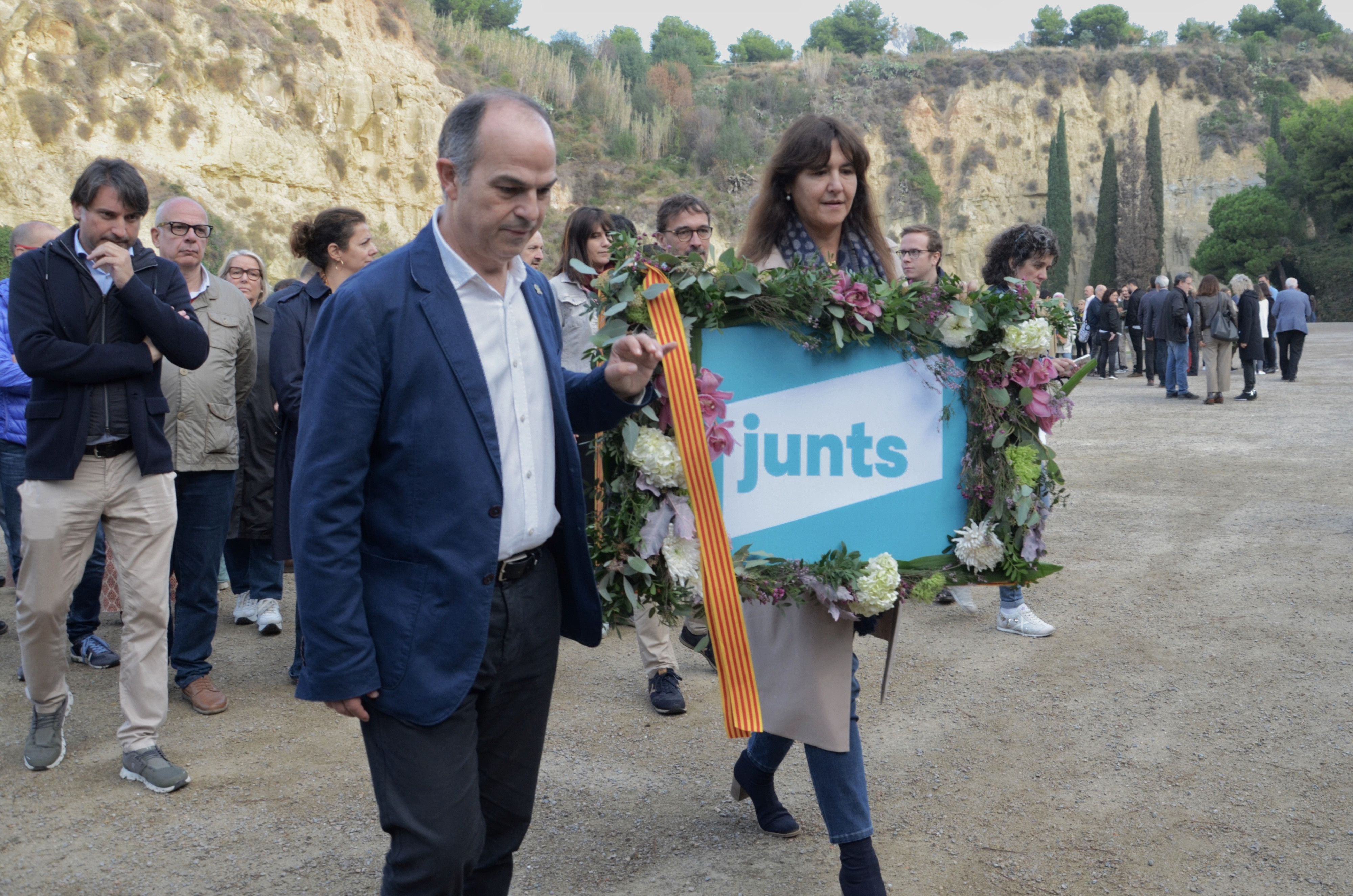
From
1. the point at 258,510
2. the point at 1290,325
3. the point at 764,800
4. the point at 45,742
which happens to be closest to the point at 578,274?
the point at 258,510

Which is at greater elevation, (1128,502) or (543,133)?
(543,133)

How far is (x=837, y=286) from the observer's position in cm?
271

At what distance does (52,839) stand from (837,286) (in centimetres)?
325

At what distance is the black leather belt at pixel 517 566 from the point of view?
229 centimetres

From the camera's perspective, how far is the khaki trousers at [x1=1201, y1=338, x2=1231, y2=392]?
53.4 ft

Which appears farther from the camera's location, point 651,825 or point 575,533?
point 651,825

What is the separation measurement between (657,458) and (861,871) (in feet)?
4.16

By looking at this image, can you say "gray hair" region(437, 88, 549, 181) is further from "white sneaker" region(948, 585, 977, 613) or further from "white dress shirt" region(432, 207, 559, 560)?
"white sneaker" region(948, 585, 977, 613)

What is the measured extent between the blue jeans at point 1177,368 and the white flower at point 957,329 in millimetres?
16093

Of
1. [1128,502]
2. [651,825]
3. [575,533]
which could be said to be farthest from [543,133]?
[1128,502]

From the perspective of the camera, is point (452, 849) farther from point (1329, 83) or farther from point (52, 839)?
point (1329, 83)

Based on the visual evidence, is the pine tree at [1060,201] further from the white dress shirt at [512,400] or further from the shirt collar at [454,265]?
the shirt collar at [454,265]

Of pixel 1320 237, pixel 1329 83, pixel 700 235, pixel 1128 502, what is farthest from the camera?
pixel 1329 83

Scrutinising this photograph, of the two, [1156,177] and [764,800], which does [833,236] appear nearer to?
[764,800]
